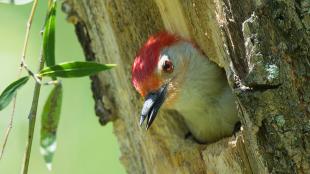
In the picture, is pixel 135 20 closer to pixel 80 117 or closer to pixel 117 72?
pixel 117 72

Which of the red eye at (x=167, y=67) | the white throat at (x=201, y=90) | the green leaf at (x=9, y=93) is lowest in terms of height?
the white throat at (x=201, y=90)

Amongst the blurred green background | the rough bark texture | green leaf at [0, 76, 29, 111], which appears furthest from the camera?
the blurred green background

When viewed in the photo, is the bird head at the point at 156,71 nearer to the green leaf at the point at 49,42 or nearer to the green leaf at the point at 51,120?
the green leaf at the point at 51,120

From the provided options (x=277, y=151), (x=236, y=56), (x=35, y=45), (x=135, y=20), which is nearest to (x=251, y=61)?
(x=236, y=56)

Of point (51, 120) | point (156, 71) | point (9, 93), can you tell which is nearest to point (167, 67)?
point (156, 71)

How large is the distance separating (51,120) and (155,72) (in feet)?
2.35

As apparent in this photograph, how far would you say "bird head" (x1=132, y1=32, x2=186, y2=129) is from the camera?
12.7ft

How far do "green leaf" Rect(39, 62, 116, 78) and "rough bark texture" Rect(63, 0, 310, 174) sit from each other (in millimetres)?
619

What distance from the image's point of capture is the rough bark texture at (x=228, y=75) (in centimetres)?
289

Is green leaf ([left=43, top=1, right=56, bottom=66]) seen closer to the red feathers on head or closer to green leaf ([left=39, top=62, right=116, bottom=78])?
green leaf ([left=39, top=62, right=116, bottom=78])

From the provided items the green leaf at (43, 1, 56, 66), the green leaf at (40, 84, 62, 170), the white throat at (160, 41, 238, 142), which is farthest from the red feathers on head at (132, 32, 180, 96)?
the green leaf at (43, 1, 56, 66)

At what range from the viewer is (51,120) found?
3.54 m

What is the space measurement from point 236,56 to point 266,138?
0.42 metres

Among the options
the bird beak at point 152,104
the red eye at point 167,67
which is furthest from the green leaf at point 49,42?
the red eye at point 167,67
